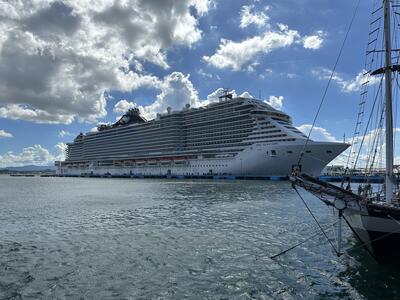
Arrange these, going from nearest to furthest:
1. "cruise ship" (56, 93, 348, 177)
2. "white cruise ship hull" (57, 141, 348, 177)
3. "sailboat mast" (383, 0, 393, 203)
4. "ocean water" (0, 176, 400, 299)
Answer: "ocean water" (0, 176, 400, 299), "sailboat mast" (383, 0, 393, 203), "white cruise ship hull" (57, 141, 348, 177), "cruise ship" (56, 93, 348, 177)

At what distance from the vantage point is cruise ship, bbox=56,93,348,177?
84.6 meters

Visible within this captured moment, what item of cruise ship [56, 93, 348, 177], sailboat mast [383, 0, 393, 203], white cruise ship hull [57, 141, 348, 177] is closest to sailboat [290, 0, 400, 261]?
sailboat mast [383, 0, 393, 203]

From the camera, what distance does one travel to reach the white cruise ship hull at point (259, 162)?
8012 cm

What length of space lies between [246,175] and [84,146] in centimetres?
11213

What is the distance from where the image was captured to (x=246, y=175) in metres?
94.6

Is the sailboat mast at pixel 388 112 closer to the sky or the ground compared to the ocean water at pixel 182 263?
closer to the sky

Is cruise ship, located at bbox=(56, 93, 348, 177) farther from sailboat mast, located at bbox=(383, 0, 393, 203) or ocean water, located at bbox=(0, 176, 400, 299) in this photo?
sailboat mast, located at bbox=(383, 0, 393, 203)

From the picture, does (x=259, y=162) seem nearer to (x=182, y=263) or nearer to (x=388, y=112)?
(x=388, y=112)

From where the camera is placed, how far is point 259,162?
89.4m

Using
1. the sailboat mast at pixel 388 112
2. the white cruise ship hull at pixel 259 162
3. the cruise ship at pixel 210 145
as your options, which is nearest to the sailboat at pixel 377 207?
the sailboat mast at pixel 388 112

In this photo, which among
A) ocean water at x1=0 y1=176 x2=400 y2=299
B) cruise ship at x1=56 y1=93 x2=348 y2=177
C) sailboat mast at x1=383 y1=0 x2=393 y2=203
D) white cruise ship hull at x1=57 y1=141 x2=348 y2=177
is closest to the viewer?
ocean water at x1=0 y1=176 x2=400 y2=299

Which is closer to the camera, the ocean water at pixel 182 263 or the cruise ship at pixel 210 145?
the ocean water at pixel 182 263

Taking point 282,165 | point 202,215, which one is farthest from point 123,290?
point 282,165

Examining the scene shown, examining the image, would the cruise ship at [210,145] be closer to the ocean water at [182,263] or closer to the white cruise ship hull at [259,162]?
the white cruise ship hull at [259,162]
